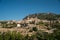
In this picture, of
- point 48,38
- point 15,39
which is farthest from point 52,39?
point 15,39

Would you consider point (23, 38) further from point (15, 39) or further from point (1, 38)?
point (1, 38)

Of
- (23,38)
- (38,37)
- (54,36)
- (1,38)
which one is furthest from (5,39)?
(54,36)

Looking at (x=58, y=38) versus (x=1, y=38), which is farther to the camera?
(x=58, y=38)

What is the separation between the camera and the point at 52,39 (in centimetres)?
3694

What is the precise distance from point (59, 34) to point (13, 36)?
8.93 m

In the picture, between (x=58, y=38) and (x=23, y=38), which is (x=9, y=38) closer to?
(x=23, y=38)

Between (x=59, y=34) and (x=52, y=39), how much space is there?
350cm

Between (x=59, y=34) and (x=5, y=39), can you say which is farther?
(x=59, y=34)

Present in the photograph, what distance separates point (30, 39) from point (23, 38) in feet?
4.83

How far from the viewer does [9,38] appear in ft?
122

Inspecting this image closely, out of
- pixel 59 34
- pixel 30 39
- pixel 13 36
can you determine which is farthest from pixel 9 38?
pixel 59 34

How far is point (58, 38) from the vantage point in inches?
A: 1495

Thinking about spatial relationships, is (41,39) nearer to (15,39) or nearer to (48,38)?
(48,38)

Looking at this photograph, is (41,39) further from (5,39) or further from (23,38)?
(5,39)
